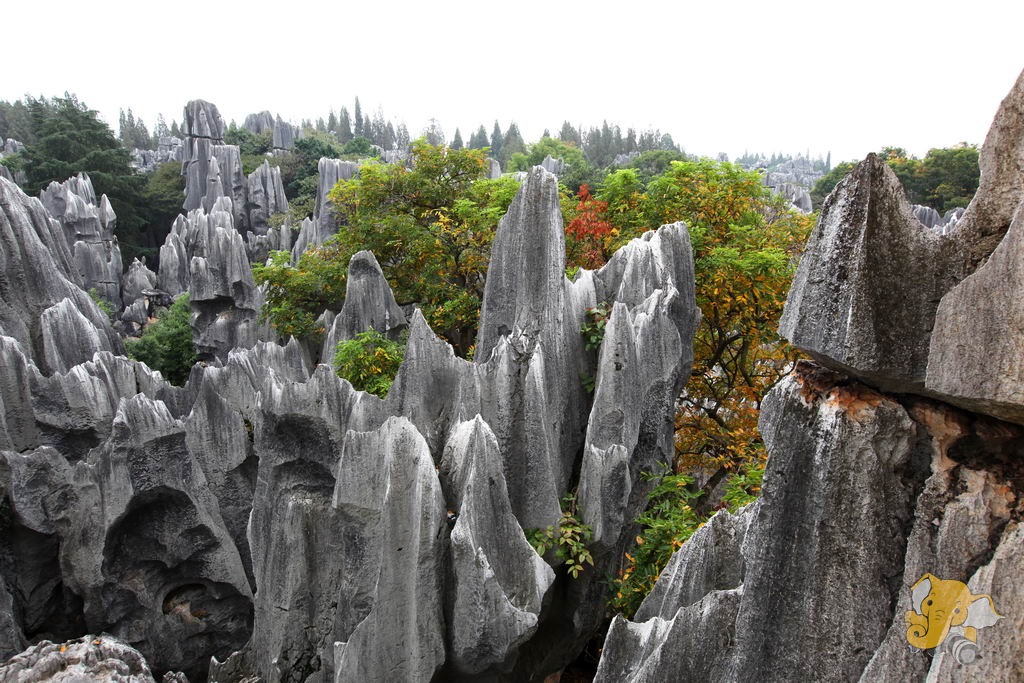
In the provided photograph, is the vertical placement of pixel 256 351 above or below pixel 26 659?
above

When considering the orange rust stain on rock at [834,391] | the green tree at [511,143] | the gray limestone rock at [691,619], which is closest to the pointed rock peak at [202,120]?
the green tree at [511,143]

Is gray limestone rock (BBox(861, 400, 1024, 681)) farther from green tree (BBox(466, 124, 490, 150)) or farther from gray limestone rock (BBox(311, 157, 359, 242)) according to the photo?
green tree (BBox(466, 124, 490, 150))

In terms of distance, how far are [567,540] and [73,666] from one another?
531 cm

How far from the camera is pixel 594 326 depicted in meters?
7.74

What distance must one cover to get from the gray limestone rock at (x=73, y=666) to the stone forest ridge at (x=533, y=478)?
0.04 m

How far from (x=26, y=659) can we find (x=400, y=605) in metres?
4.56

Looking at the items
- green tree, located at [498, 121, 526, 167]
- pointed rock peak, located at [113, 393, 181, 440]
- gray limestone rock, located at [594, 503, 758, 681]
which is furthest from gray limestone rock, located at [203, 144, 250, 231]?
gray limestone rock, located at [594, 503, 758, 681]

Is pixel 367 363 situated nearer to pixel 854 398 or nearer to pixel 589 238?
pixel 589 238

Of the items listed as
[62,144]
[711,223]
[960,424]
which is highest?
[62,144]

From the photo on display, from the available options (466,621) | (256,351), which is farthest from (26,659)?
(256,351)

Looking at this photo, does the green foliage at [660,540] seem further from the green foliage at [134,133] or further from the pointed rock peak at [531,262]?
the green foliage at [134,133]

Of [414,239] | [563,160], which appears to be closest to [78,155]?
[563,160]

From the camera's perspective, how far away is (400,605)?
5340 millimetres

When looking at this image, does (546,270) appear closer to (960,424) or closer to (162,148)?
(960,424)
